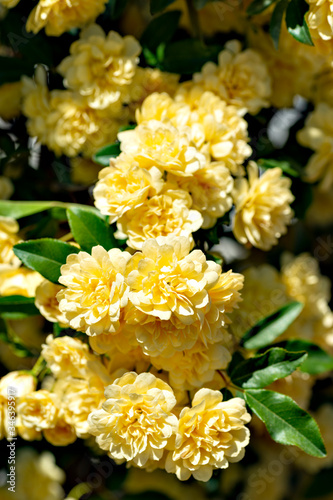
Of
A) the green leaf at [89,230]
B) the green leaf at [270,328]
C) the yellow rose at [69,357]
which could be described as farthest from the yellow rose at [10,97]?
the green leaf at [270,328]

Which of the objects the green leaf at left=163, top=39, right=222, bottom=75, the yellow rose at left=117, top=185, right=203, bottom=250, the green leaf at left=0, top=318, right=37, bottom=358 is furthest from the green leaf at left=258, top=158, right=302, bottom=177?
the green leaf at left=0, top=318, right=37, bottom=358

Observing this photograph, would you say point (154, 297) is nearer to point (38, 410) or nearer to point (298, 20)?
point (38, 410)

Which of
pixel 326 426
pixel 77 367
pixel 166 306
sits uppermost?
pixel 166 306

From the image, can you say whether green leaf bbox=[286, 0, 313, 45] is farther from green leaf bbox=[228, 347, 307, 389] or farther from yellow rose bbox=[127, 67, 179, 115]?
green leaf bbox=[228, 347, 307, 389]

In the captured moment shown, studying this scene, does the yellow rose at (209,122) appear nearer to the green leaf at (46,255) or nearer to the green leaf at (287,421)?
the green leaf at (46,255)

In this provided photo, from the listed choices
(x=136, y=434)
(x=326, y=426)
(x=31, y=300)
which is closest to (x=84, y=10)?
(x=31, y=300)

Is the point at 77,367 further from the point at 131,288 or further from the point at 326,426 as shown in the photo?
the point at 326,426

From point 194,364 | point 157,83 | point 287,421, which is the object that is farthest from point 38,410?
point 157,83
